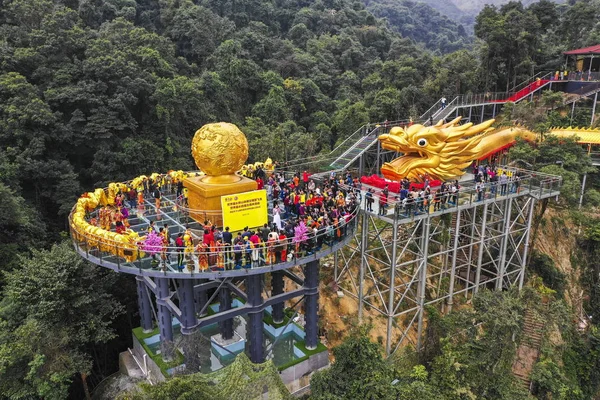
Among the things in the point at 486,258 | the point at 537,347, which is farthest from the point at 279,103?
the point at 537,347

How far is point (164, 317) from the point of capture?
16.4 meters

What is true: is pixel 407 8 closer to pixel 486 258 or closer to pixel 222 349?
pixel 486 258

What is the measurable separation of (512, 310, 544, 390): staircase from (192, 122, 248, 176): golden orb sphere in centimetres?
1503

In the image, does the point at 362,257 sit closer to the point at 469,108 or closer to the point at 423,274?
the point at 423,274

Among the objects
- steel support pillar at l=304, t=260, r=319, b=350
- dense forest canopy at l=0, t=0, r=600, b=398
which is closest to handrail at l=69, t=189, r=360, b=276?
steel support pillar at l=304, t=260, r=319, b=350

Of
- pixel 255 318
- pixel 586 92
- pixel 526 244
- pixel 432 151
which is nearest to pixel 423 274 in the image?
pixel 432 151

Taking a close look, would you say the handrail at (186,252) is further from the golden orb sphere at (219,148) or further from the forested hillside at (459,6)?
the forested hillside at (459,6)

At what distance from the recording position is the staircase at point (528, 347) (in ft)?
69.1

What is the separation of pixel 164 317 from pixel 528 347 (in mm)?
17449

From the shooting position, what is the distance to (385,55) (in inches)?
2549

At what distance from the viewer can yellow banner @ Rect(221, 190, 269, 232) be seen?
51.7ft

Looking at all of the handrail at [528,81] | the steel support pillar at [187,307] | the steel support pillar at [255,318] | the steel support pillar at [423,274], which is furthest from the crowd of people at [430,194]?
the handrail at [528,81]

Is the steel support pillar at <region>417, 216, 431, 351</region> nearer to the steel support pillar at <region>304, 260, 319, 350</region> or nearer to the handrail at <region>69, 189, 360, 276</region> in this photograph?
the steel support pillar at <region>304, 260, 319, 350</region>

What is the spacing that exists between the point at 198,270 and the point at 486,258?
1911cm
